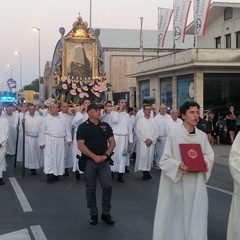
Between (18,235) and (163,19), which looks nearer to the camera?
(18,235)

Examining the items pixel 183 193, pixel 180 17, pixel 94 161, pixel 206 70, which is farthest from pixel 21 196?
pixel 180 17

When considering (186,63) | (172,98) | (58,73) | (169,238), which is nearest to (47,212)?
(169,238)

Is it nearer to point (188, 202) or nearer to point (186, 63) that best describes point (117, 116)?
point (188, 202)

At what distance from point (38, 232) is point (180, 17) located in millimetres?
22420

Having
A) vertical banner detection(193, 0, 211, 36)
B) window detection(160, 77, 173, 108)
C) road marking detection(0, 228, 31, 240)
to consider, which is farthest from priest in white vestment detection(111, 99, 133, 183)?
window detection(160, 77, 173, 108)

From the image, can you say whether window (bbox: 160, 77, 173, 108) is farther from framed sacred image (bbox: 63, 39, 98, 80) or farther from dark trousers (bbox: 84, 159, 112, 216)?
dark trousers (bbox: 84, 159, 112, 216)

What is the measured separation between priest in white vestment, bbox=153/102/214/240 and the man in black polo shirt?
1.83 m

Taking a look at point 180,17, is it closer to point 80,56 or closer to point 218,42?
point 218,42

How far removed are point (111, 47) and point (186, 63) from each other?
995 inches

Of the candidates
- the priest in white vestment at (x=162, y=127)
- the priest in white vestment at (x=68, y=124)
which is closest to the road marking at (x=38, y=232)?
the priest in white vestment at (x=68, y=124)

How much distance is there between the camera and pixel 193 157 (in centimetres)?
540

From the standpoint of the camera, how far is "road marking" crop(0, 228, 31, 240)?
655 centimetres

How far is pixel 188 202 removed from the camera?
17.7 ft

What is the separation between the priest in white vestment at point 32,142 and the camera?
1322cm
